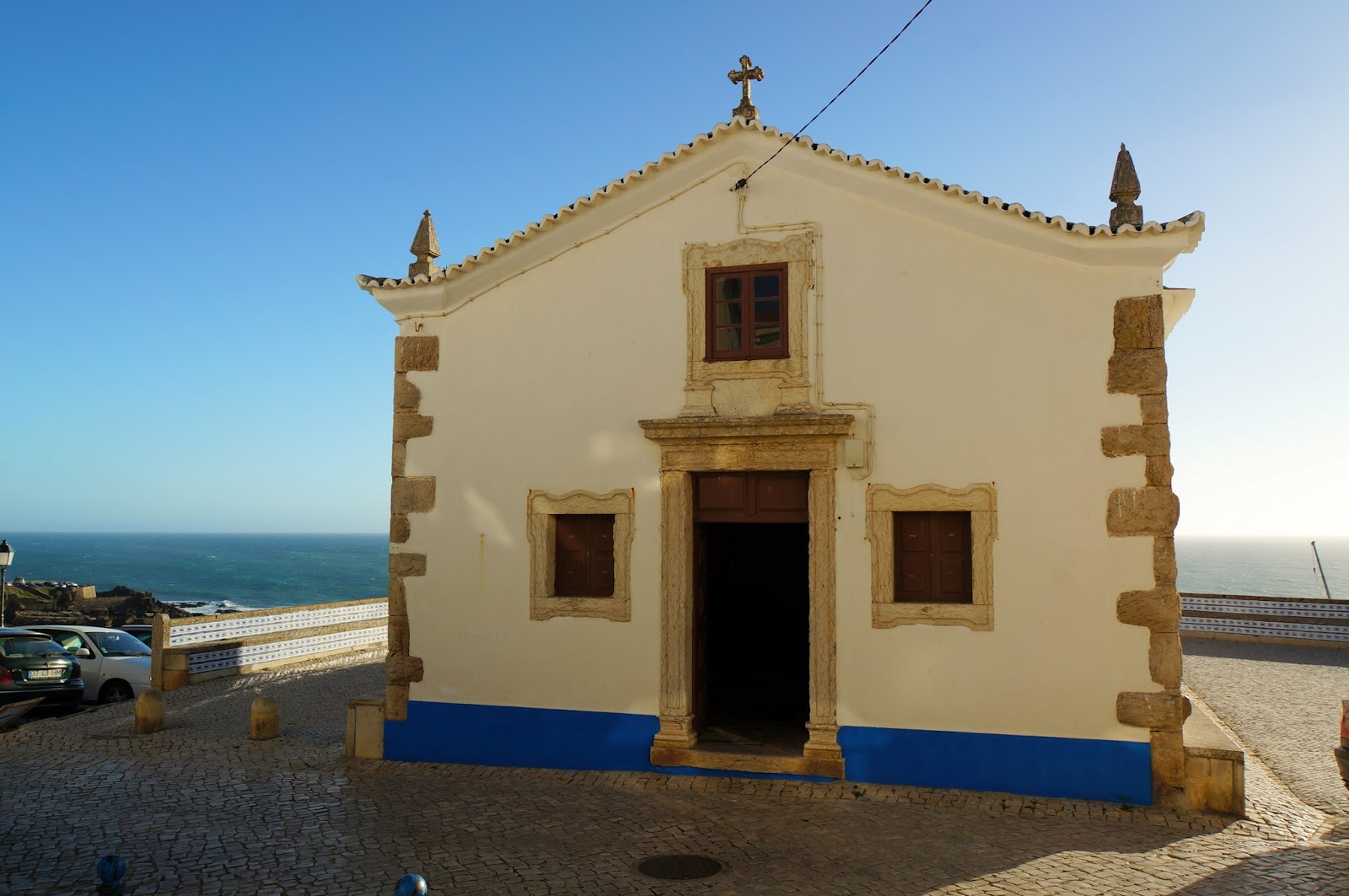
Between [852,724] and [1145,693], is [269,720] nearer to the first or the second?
[852,724]

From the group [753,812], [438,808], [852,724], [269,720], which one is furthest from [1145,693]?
[269,720]

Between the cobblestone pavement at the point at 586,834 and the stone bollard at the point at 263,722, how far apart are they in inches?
36.8

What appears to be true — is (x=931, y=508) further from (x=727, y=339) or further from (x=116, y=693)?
(x=116, y=693)

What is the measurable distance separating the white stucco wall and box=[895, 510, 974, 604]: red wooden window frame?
296 mm

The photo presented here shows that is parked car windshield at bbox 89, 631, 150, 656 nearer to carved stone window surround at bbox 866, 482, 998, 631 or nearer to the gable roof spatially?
the gable roof

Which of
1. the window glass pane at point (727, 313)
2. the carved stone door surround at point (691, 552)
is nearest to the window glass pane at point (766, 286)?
the window glass pane at point (727, 313)

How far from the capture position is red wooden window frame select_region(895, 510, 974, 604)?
8336 millimetres

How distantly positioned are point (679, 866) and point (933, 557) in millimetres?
3667

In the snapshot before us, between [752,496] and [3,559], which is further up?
[752,496]

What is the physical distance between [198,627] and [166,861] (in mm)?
9518

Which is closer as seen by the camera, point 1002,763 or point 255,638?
point 1002,763

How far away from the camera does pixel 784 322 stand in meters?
8.92

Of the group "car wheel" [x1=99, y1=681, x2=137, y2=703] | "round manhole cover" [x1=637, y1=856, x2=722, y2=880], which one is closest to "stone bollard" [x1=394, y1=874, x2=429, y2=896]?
"round manhole cover" [x1=637, y1=856, x2=722, y2=880]

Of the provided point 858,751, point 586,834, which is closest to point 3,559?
point 586,834
